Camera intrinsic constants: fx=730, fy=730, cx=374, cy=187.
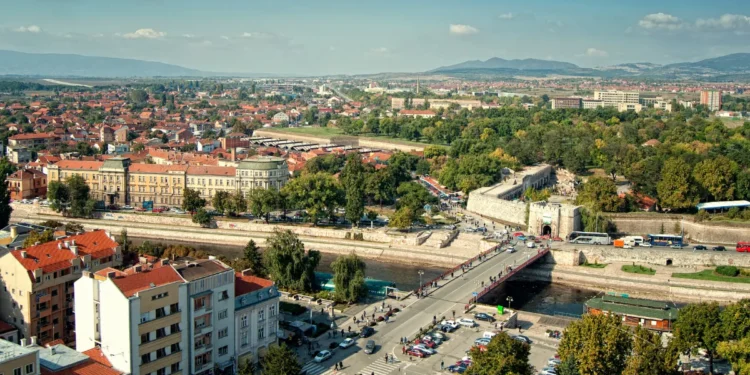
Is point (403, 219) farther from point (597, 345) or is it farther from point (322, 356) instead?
point (597, 345)

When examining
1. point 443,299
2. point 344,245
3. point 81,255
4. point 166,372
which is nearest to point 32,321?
point 81,255

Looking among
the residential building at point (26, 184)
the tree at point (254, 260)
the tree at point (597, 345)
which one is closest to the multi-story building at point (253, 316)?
the tree at point (254, 260)

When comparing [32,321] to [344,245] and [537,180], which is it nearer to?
[344,245]

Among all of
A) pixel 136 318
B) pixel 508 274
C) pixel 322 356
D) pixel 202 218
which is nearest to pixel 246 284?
pixel 322 356

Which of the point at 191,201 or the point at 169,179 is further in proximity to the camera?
the point at 169,179

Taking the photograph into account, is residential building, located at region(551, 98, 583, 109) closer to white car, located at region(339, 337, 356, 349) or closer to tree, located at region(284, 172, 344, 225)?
tree, located at region(284, 172, 344, 225)

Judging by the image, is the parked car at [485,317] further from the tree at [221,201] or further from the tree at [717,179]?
the tree at [717,179]

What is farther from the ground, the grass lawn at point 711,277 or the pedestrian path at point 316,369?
the grass lawn at point 711,277
